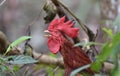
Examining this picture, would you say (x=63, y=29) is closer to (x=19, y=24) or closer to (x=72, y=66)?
(x=72, y=66)

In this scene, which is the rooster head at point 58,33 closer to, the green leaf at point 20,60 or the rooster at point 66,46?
the rooster at point 66,46

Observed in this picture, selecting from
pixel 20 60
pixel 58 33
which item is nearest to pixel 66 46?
pixel 58 33

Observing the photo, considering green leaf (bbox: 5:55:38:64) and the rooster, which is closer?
green leaf (bbox: 5:55:38:64)

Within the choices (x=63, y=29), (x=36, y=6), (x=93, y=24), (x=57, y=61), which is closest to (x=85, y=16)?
(x=93, y=24)

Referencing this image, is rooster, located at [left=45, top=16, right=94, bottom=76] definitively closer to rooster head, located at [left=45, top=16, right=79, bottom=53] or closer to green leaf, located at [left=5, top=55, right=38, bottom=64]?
rooster head, located at [left=45, top=16, right=79, bottom=53]

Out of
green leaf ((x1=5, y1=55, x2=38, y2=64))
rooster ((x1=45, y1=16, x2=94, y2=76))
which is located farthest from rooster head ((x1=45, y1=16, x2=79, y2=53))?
green leaf ((x1=5, y1=55, x2=38, y2=64))


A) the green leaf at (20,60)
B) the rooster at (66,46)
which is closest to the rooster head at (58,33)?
the rooster at (66,46)

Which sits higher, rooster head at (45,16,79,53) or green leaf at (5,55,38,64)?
rooster head at (45,16,79,53)

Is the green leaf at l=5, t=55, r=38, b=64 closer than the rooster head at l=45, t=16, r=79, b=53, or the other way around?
the green leaf at l=5, t=55, r=38, b=64

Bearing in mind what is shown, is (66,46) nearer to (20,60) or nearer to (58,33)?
(58,33)
